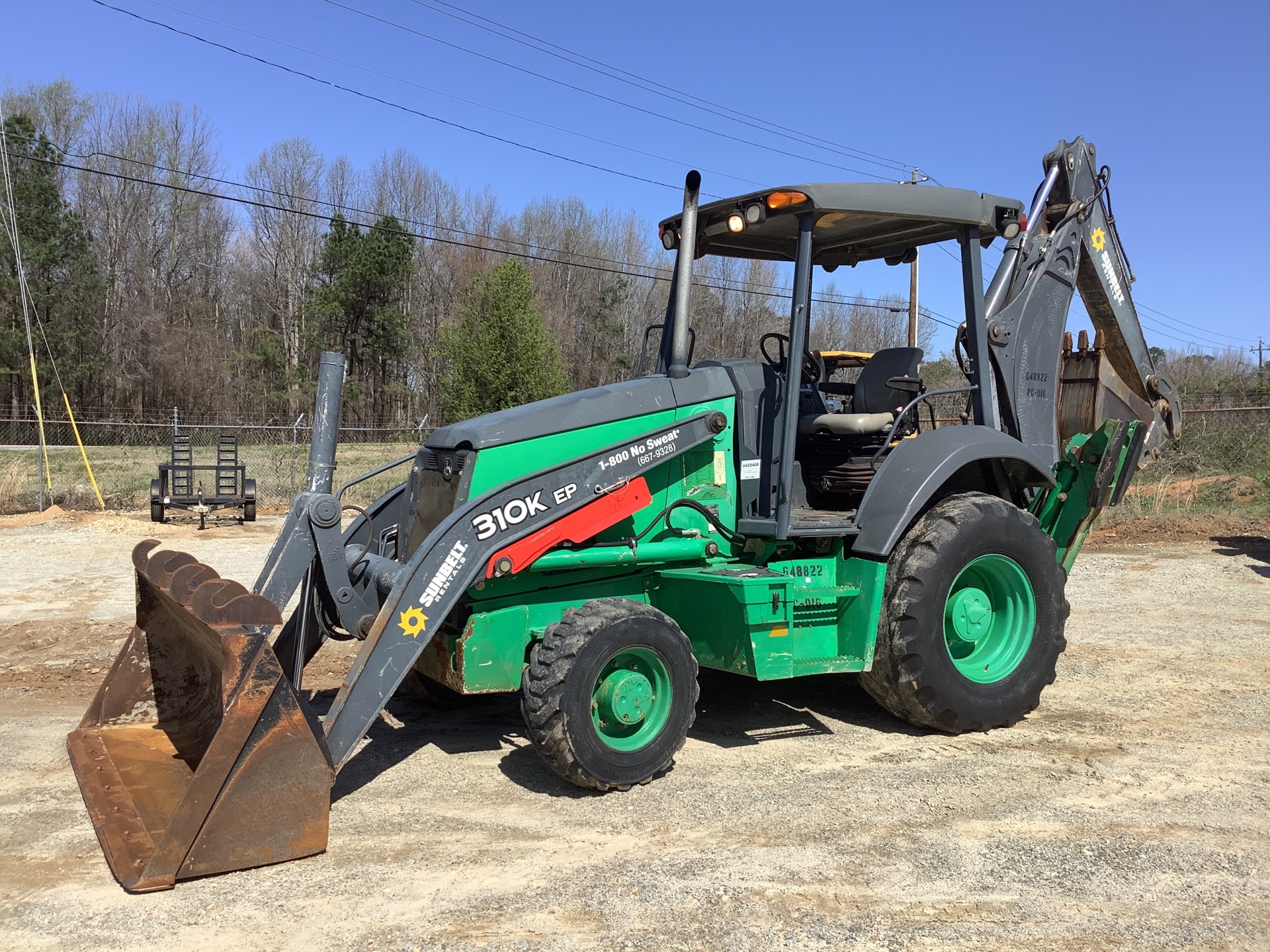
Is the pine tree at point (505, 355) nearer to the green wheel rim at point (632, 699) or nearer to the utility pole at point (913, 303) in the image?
the utility pole at point (913, 303)

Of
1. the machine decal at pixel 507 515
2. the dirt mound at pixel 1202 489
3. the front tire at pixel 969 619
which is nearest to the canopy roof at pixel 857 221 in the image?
the front tire at pixel 969 619

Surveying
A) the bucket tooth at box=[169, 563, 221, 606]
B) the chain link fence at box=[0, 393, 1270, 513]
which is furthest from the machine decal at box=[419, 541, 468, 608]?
the chain link fence at box=[0, 393, 1270, 513]

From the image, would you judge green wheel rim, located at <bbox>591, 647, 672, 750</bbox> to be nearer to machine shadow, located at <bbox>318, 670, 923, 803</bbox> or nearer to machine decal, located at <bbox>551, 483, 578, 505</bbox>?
machine shadow, located at <bbox>318, 670, 923, 803</bbox>

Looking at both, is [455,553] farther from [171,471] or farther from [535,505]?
[171,471]

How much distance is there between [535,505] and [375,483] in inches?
719

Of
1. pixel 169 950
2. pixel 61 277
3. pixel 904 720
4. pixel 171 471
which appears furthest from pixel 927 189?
pixel 61 277

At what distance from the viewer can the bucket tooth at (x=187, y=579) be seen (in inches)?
178

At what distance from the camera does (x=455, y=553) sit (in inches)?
182

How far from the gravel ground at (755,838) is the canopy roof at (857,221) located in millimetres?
2870

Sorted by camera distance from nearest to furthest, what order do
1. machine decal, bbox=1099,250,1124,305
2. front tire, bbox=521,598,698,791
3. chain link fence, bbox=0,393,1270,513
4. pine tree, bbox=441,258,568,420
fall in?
front tire, bbox=521,598,698,791, machine decal, bbox=1099,250,1124,305, chain link fence, bbox=0,393,1270,513, pine tree, bbox=441,258,568,420

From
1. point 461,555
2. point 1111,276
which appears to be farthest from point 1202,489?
point 461,555

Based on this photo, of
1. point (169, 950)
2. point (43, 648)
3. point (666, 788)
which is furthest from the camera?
point (43, 648)

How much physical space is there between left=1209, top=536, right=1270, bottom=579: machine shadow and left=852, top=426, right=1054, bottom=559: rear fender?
7.26 metres

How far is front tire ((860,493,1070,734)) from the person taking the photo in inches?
218
